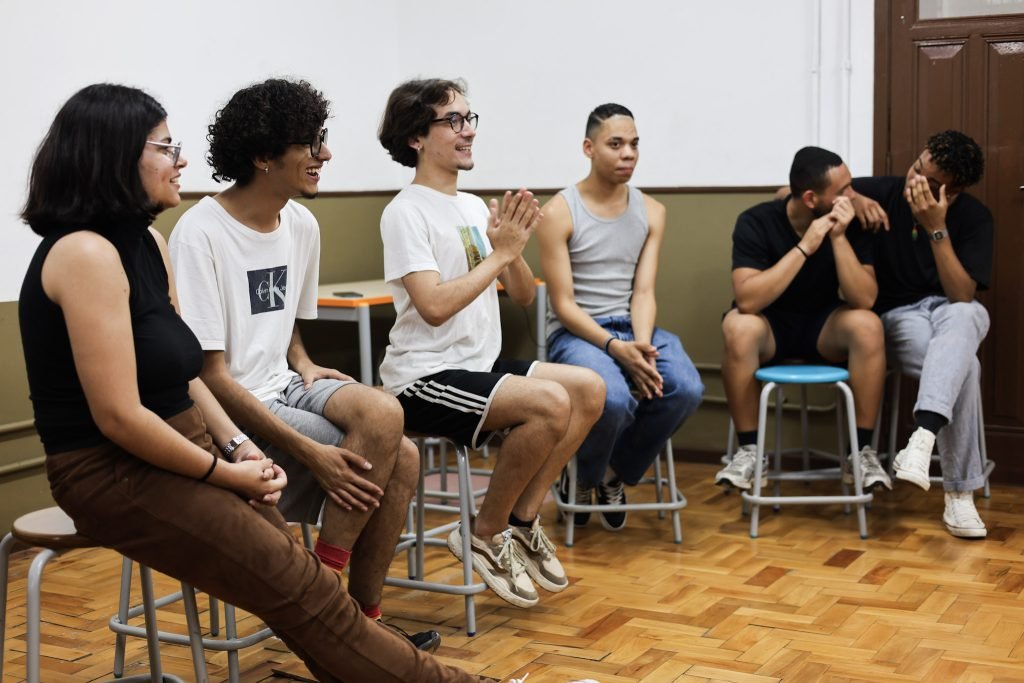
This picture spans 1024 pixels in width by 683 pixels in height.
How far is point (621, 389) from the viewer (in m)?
3.33

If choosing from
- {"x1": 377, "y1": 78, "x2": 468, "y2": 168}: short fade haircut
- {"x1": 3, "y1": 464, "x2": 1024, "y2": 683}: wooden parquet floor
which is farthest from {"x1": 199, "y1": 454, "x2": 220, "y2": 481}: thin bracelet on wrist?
{"x1": 377, "y1": 78, "x2": 468, "y2": 168}: short fade haircut

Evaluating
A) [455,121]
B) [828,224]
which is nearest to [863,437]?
[828,224]

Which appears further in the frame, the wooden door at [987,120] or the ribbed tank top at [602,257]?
the wooden door at [987,120]

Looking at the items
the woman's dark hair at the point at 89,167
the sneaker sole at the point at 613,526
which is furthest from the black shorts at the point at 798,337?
the woman's dark hair at the point at 89,167

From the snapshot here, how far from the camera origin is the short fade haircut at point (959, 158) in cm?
358

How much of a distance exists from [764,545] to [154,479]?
2044mm

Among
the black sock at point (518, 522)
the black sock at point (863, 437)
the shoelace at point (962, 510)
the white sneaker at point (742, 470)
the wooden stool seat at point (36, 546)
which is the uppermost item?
the wooden stool seat at point (36, 546)

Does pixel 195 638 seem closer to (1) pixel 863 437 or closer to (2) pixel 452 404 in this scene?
(2) pixel 452 404

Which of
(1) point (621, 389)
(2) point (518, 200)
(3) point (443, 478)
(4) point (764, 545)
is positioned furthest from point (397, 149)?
(4) point (764, 545)

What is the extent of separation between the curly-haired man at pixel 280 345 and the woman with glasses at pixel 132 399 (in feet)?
1.16

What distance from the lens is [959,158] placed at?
11.7 feet

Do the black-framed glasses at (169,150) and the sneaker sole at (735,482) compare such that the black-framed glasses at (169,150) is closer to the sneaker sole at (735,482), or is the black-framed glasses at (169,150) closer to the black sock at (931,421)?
the sneaker sole at (735,482)

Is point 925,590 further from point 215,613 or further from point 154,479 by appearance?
point 154,479

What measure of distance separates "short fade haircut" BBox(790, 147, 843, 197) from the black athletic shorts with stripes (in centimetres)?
142
